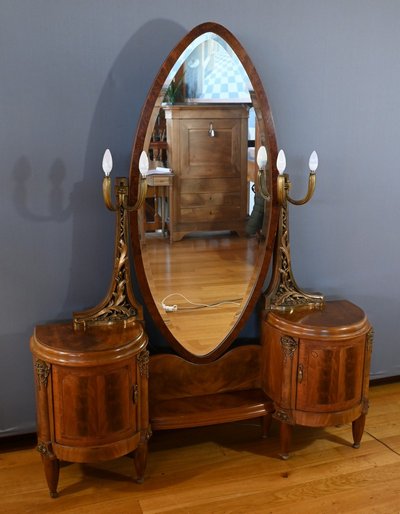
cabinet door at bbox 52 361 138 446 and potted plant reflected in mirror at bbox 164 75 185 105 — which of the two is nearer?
cabinet door at bbox 52 361 138 446

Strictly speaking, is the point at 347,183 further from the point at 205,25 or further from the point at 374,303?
the point at 205,25

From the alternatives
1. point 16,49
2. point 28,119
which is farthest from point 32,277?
point 16,49

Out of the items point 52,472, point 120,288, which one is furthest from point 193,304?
point 52,472

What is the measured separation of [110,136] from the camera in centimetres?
216

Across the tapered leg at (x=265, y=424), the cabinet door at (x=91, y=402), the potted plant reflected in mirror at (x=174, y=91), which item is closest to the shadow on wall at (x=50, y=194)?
the potted plant reflected in mirror at (x=174, y=91)

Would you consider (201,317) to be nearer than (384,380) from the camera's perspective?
Yes

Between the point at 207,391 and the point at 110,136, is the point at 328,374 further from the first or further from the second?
the point at 110,136

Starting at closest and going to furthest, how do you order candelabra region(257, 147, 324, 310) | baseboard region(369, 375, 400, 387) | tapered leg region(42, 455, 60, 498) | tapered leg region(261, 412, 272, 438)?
1. tapered leg region(42, 455, 60, 498)
2. candelabra region(257, 147, 324, 310)
3. tapered leg region(261, 412, 272, 438)
4. baseboard region(369, 375, 400, 387)

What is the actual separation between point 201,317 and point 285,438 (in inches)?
21.1

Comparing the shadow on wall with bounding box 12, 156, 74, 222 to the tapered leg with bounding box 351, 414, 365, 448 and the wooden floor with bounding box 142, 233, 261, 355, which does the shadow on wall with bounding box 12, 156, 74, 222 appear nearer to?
the wooden floor with bounding box 142, 233, 261, 355

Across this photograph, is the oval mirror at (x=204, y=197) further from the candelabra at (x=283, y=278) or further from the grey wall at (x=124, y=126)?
the grey wall at (x=124, y=126)

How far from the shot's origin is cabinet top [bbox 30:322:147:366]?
6.23ft

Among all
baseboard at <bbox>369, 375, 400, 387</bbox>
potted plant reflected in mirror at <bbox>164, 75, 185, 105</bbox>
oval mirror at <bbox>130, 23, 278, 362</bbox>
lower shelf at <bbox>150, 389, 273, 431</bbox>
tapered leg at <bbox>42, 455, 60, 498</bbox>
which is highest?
potted plant reflected in mirror at <bbox>164, 75, 185, 105</bbox>

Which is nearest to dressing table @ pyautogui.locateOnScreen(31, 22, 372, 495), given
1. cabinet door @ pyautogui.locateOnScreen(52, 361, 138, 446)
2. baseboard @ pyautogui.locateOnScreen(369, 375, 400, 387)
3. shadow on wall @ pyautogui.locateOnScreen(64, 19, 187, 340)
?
cabinet door @ pyautogui.locateOnScreen(52, 361, 138, 446)
